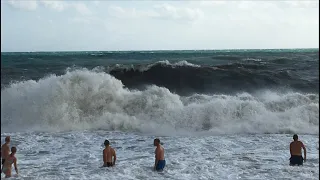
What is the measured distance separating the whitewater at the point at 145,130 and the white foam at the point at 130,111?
0.12 feet

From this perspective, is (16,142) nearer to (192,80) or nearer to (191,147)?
(191,147)

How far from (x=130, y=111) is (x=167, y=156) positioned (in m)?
5.83

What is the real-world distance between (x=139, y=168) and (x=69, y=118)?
20.7 feet

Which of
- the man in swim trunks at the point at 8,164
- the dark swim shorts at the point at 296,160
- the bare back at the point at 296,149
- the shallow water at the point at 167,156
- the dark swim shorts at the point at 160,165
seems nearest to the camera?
the man in swim trunks at the point at 8,164

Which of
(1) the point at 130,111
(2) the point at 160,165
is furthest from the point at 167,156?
(1) the point at 130,111

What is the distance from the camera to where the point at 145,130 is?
13.2m

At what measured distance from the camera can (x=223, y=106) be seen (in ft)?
49.2

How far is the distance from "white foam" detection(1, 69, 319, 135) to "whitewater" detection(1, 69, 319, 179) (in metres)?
0.04

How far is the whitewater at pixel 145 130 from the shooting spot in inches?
342

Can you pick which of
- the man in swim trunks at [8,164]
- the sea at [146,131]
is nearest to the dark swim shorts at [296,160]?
the sea at [146,131]

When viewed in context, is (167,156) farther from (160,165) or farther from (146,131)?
(146,131)

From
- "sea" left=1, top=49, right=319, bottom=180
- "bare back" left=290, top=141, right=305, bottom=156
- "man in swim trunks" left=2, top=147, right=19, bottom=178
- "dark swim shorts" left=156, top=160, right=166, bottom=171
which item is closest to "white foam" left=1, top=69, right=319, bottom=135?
"sea" left=1, top=49, right=319, bottom=180

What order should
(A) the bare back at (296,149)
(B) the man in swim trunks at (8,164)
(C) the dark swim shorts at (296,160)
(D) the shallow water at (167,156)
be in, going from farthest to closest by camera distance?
(A) the bare back at (296,149), (C) the dark swim shorts at (296,160), (D) the shallow water at (167,156), (B) the man in swim trunks at (8,164)

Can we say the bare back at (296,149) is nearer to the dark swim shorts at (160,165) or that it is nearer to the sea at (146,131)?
→ the sea at (146,131)
